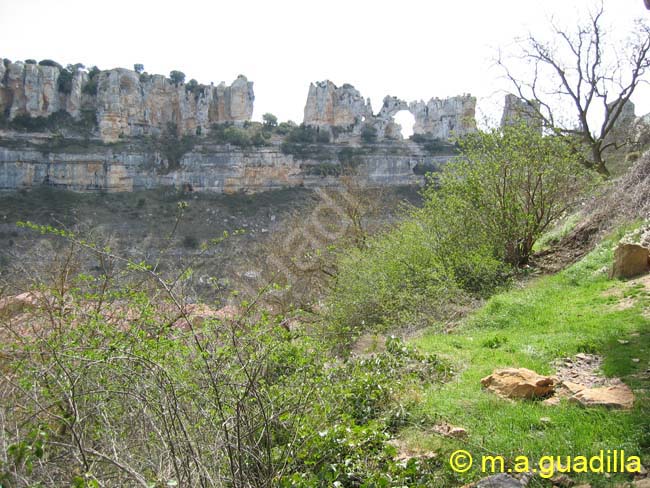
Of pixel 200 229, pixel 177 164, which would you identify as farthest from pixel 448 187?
pixel 177 164

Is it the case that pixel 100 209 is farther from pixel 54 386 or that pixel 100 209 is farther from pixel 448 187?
pixel 54 386

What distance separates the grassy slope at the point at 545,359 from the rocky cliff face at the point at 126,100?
52.4 metres

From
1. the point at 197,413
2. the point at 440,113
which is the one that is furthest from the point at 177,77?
the point at 197,413

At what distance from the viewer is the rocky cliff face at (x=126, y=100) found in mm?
49875

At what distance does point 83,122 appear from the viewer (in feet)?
169

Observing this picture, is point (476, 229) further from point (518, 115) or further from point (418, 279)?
point (518, 115)

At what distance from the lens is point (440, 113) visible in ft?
200

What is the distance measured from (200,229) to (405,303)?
34.6 m

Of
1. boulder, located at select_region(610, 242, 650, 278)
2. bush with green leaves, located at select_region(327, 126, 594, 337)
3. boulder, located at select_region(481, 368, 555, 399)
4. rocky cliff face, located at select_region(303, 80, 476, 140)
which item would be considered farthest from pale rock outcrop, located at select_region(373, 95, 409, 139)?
boulder, located at select_region(481, 368, 555, 399)

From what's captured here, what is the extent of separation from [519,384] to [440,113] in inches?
2398

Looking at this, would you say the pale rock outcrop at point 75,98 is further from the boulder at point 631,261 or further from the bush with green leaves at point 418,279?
the boulder at point 631,261

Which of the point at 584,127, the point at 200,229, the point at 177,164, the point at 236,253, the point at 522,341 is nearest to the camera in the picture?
the point at 522,341

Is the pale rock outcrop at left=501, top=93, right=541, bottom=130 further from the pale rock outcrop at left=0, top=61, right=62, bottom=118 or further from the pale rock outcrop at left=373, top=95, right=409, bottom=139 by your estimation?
the pale rock outcrop at left=0, top=61, right=62, bottom=118

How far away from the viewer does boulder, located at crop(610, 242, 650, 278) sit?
272 inches
